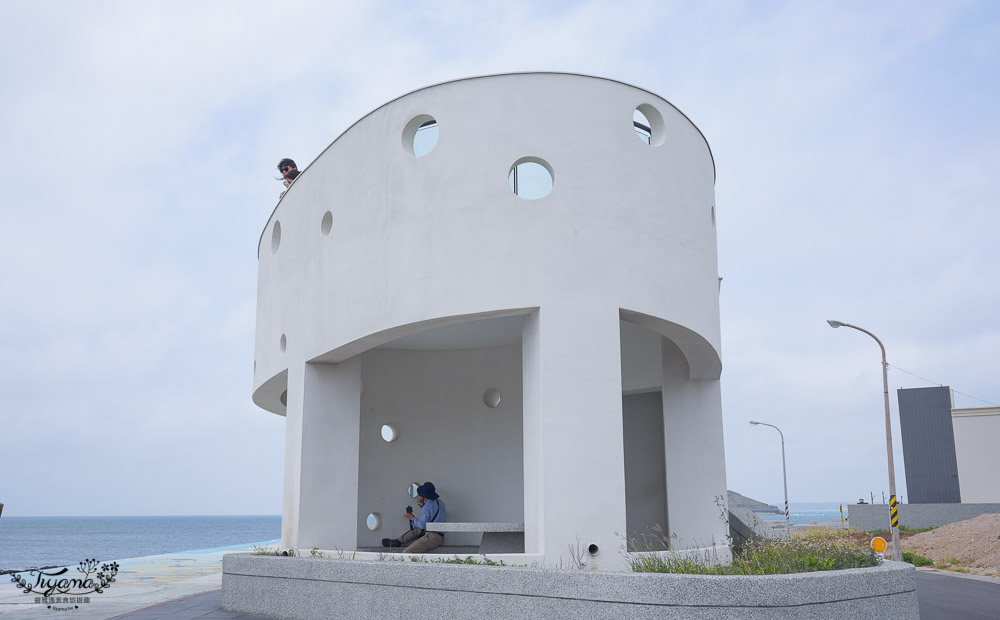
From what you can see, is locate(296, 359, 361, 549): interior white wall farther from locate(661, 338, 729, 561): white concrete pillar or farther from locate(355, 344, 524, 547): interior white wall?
locate(661, 338, 729, 561): white concrete pillar

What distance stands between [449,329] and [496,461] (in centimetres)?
353

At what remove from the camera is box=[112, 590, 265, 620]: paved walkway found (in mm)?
12547

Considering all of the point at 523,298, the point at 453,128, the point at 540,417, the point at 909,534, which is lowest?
the point at 909,534

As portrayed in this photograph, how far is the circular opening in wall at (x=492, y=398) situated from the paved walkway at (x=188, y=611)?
6.48 meters

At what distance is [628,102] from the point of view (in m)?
12.0

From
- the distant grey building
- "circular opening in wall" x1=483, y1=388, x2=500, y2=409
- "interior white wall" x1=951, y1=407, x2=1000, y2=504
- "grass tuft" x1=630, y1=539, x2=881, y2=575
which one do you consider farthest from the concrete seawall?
"grass tuft" x1=630, y1=539, x2=881, y2=575

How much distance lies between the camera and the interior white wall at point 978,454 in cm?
3962

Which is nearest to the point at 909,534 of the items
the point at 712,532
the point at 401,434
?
the point at 712,532

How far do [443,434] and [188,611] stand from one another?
6075 mm

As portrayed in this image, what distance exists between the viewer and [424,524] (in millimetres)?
14227

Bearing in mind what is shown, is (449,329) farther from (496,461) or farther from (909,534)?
(909,534)

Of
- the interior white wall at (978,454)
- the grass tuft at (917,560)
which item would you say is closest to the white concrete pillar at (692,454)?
the grass tuft at (917,560)

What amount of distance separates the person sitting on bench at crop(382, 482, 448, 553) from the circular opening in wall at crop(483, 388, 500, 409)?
2.37m

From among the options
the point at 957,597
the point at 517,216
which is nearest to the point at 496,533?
the point at 517,216
